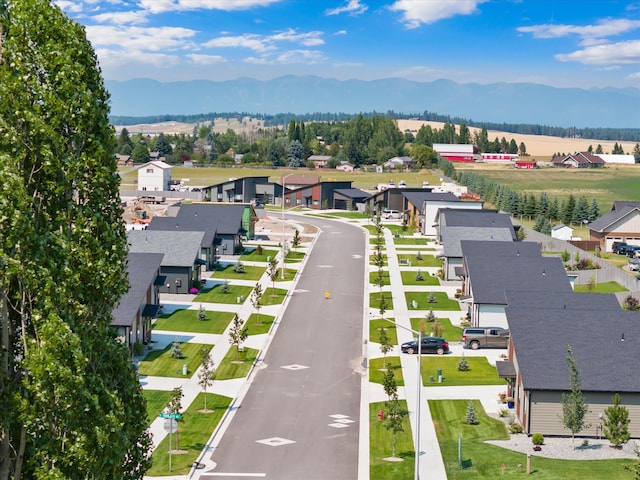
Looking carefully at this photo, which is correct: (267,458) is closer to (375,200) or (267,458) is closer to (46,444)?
(46,444)

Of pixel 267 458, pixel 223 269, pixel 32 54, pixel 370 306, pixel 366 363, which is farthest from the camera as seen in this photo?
pixel 223 269

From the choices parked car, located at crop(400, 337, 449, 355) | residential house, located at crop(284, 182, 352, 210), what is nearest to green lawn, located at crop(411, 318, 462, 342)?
parked car, located at crop(400, 337, 449, 355)

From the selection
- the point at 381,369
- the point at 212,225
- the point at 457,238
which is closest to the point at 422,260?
the point at 457,238

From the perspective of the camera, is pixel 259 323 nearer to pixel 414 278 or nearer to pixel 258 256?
pixel 414 278

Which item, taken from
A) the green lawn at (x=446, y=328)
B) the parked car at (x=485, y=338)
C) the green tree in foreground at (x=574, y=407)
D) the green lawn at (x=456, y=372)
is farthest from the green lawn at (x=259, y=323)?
the green tree in foreground at (x=574, y=407)

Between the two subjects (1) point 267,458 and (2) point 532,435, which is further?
(2) point 532,435

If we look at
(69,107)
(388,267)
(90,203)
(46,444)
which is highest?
(69,107)

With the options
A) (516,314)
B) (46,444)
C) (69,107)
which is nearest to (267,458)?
(516,314)

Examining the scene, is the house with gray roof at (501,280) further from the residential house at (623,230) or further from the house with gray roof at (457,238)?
the residential house at (623,230)
